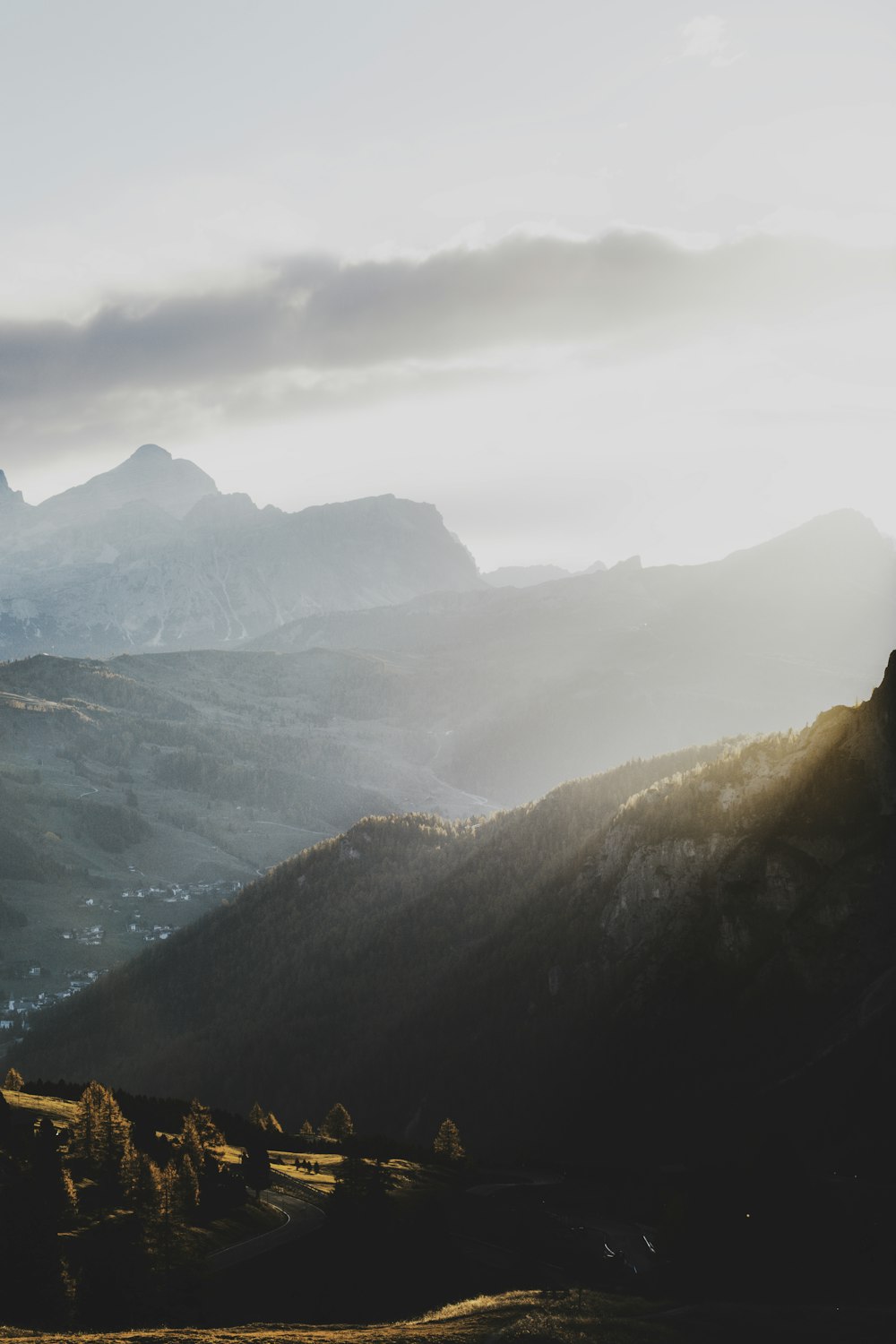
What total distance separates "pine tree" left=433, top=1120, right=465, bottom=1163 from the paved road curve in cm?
6001

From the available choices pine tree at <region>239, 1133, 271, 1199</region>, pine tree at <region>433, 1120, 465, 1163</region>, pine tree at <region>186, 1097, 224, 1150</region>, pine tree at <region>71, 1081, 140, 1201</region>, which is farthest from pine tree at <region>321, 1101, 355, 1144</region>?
pine tree at <region>71, 1081, 140, 1201</region>

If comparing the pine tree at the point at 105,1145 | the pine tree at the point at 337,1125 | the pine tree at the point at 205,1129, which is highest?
the pine tree at the point at 105,1145

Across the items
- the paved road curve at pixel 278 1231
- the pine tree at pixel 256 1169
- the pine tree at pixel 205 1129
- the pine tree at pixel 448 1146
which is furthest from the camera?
the pine tree at pixel 448 1146

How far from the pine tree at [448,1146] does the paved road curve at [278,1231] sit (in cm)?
6001

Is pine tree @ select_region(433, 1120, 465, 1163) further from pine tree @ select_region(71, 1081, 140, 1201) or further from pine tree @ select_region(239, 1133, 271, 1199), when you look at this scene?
pine tree @ select_region(71, 1081, 140, 1201)

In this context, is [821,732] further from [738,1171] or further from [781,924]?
[738,1171]

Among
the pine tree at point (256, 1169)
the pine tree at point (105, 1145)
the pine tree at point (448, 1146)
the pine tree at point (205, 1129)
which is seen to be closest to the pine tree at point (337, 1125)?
the pine tree at point (448, 1146)

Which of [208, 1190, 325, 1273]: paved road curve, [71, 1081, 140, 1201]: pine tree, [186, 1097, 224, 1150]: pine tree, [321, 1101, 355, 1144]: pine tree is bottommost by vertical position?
[321, 1101, 355, 1144]: pine tree

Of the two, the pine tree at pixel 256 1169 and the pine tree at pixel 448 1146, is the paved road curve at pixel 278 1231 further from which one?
the pine tree at pixel 448 1146

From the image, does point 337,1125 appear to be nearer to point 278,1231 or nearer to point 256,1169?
point 256,1169

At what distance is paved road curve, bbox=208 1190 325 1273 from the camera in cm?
9453

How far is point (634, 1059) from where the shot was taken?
645 ft

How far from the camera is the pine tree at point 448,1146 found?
173m

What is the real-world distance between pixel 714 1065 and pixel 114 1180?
108404 millimetres
